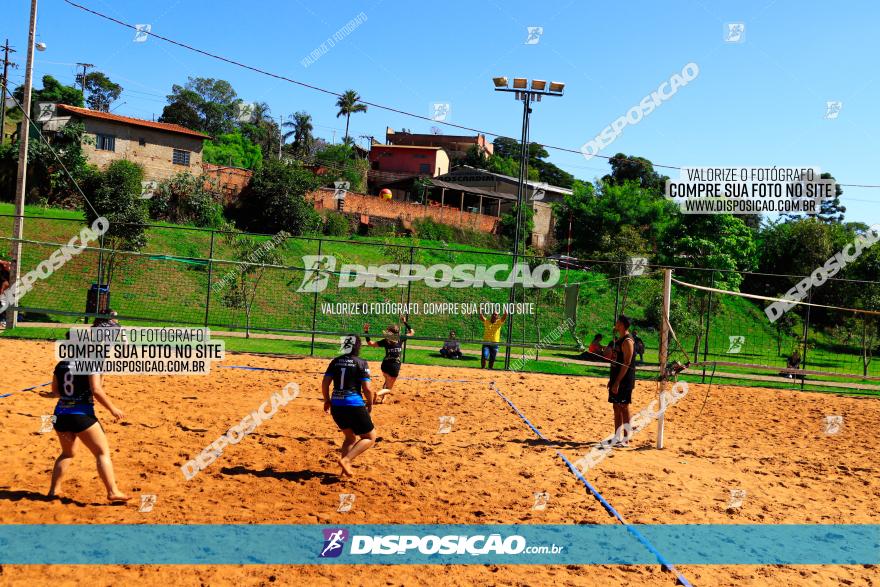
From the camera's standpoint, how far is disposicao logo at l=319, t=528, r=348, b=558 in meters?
6.18

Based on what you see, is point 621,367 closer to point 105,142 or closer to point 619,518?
point 619,518

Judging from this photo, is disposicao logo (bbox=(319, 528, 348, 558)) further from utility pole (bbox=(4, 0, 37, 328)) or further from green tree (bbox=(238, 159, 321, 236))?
green tree (bbox=(238, 159, 321, 236))

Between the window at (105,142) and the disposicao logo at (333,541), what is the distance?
44369 millimetres

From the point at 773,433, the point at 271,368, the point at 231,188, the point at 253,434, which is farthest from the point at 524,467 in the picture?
the point at 231,188

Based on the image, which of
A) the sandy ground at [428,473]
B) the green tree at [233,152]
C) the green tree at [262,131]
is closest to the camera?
the sandy ground at [428,473]

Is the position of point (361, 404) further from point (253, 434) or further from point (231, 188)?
point (231, 188)

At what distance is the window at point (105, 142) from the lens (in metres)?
44.0

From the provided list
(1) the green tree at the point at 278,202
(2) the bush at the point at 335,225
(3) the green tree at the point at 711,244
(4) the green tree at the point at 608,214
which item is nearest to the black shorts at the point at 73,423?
(1) the green tree at the point at 278,202

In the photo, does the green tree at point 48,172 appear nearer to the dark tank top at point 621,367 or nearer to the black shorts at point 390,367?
the black shorts at point 390,367

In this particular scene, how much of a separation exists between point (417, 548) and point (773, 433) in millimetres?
9287

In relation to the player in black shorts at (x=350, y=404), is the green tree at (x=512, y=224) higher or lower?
higher

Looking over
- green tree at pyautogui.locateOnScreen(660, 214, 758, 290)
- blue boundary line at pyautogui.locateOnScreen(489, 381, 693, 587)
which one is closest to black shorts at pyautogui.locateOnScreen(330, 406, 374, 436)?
blue boundary line at pyautogui.locateOnScreen(489, 381, 693, 587)

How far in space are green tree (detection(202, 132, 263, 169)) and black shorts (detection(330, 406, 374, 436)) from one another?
6168 cm

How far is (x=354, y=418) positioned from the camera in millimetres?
8414
